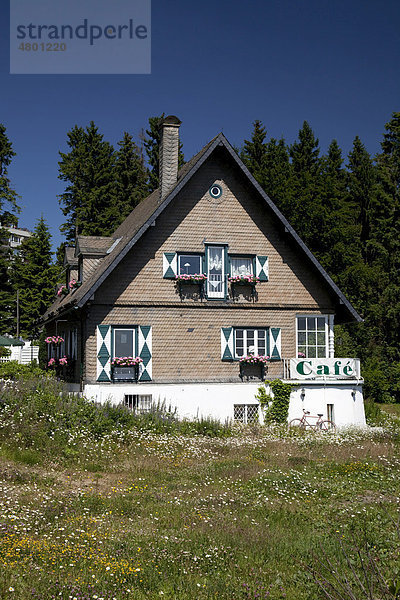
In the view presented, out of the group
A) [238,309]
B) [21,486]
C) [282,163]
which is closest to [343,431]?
[238,309]

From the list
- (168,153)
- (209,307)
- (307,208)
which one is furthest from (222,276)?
(307,208)

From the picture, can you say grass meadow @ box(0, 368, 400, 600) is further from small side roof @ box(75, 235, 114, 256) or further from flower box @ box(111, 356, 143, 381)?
small side roof @ box(75, 235, 114, 256)

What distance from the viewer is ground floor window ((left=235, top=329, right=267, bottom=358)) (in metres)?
24.9

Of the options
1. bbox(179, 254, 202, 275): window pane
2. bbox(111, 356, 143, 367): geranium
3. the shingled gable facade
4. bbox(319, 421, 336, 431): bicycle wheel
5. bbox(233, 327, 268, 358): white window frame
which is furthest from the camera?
bbox(233, 327, 268, 358): white window frame

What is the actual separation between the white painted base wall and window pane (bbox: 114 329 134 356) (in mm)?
1244

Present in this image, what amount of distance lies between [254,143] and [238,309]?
1263 inches

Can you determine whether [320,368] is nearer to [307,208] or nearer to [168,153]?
[168,153]

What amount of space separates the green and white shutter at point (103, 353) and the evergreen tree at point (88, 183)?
28.8 m

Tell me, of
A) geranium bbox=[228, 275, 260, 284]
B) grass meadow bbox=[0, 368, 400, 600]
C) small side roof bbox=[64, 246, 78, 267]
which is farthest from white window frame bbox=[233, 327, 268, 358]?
small side roof bbox=[64, 246, 78, 267]

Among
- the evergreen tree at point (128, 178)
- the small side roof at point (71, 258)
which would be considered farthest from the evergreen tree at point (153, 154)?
the small side roof at point (71, 258)

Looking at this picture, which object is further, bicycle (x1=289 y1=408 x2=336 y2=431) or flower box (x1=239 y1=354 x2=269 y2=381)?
flower box (x1=239 y1=354 x2=269 y2=381)

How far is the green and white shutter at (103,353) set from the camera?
896 inches

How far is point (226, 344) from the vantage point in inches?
963

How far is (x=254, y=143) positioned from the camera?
53.5 metres
